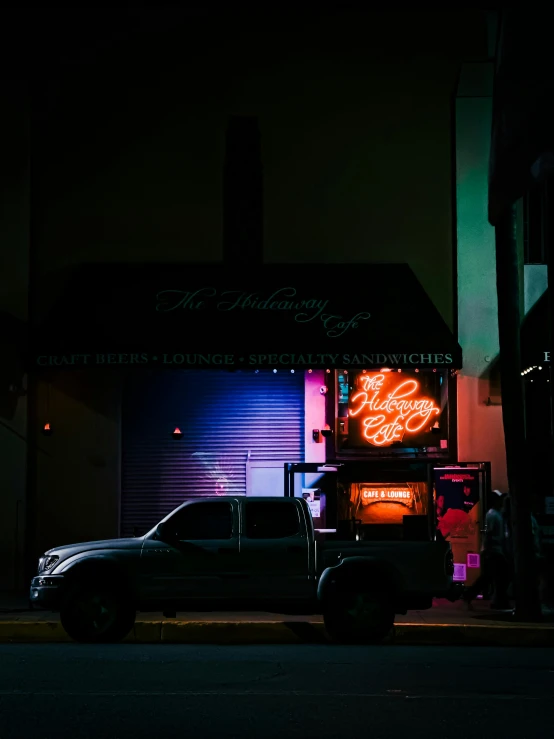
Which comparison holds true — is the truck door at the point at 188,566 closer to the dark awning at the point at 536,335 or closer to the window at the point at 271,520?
the window at the point at 271,520

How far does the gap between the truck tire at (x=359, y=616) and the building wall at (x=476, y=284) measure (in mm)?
6518

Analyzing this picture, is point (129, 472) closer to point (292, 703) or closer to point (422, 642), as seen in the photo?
point (422, 642)

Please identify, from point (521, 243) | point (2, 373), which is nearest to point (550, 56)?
point (521, 243)

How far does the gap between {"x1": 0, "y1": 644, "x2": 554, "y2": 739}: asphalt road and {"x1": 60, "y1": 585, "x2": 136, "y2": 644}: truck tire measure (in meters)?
0.43

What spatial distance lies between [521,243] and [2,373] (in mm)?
9085

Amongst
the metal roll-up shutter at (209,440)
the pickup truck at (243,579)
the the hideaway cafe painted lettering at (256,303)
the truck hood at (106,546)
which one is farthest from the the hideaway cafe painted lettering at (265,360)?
the truck hood at (106,546)

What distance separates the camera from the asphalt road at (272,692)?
28.2 ft

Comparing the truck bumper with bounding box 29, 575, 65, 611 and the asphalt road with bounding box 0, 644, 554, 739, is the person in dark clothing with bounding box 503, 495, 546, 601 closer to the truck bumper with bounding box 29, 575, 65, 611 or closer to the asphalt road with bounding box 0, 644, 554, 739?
the asphalt road with bounding box 0, 644, 554, 739

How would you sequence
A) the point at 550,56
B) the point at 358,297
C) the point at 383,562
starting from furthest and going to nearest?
the point at 358,297, the point at 550,56, the point at 383,562

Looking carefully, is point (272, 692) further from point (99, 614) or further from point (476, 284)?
point (476, 284)

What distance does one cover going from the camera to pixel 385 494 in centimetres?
2075

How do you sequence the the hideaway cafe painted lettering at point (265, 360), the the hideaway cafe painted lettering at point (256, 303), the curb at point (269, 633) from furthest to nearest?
1. the the hideaway cafe painted lettering at point (256, 303)
2. the the hideaway cafe painted lettering at point (265, 360)
3. the curb at point (269, 633)

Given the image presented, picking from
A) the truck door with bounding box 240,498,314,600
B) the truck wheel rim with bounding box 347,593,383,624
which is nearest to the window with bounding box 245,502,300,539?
the truck door with bounding box 240,498,314,600

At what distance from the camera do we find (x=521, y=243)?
20.8 metres
